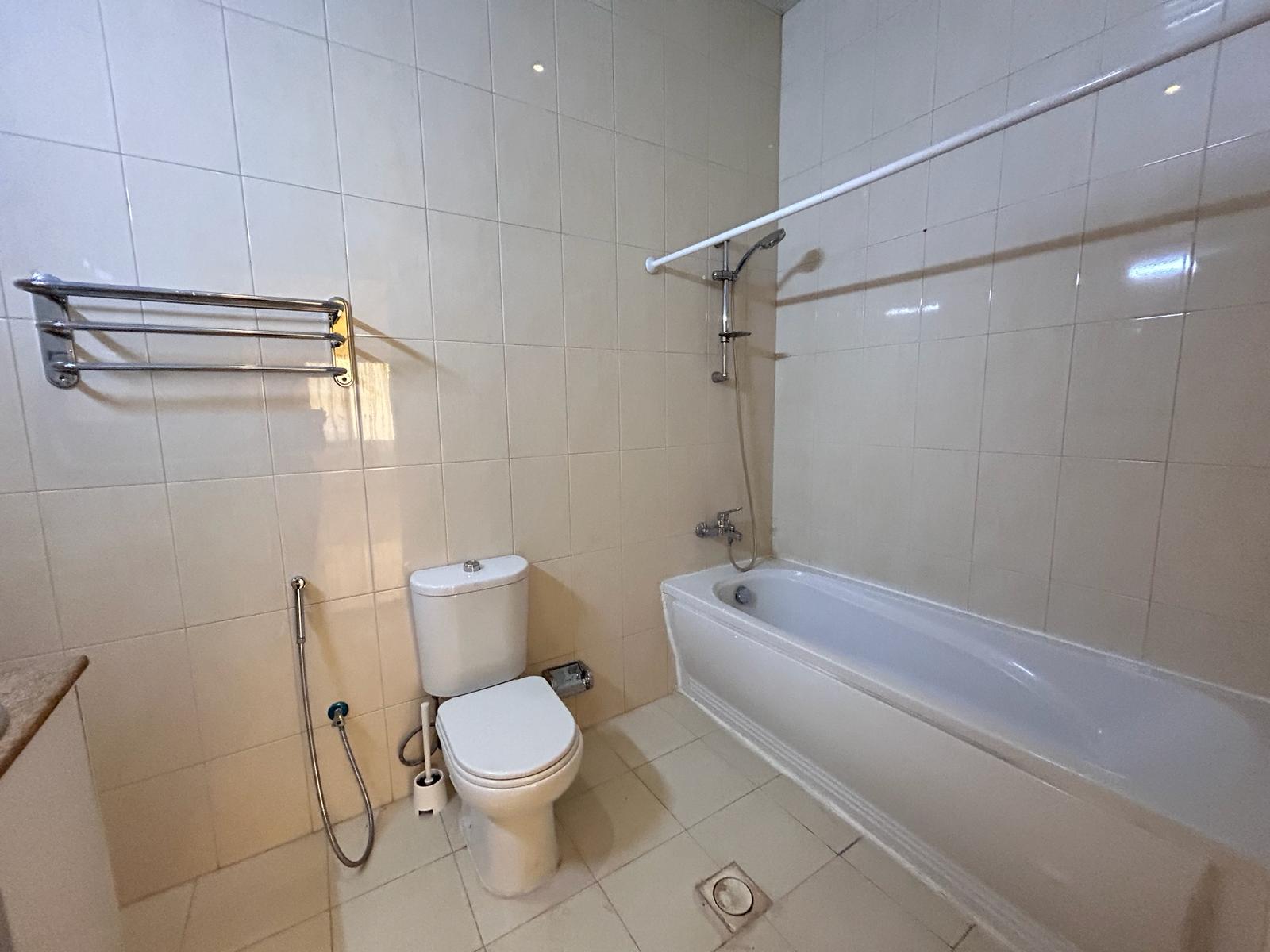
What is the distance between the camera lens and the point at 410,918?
1.22 m

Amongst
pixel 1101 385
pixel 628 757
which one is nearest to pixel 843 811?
pixel 628 757

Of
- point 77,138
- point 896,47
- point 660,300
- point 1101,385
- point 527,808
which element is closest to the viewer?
point 77,138

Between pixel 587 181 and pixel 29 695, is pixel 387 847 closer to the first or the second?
pixel 29 695

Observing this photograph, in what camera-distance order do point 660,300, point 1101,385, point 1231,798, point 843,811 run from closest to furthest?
point 1231,798, point 1101,385, point 843,811, point 660,300

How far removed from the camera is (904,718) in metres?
1.23

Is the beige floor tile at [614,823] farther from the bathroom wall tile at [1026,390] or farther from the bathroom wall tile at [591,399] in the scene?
the bathroom wall tile at [1026,390]

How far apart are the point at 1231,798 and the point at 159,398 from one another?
2.37 meters

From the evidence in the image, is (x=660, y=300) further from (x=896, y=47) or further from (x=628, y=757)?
(x=628, y=757)

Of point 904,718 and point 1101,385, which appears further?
point 1101,385

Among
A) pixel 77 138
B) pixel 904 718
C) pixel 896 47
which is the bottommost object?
pixel 904 718

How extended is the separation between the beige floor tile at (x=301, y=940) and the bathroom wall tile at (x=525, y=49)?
2.29 m

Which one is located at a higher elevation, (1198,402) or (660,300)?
(660,300)

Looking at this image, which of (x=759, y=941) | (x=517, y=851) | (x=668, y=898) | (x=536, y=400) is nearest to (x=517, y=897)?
(x=517, y=851)

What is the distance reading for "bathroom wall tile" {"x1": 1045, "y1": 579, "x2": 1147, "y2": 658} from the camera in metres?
1.35
